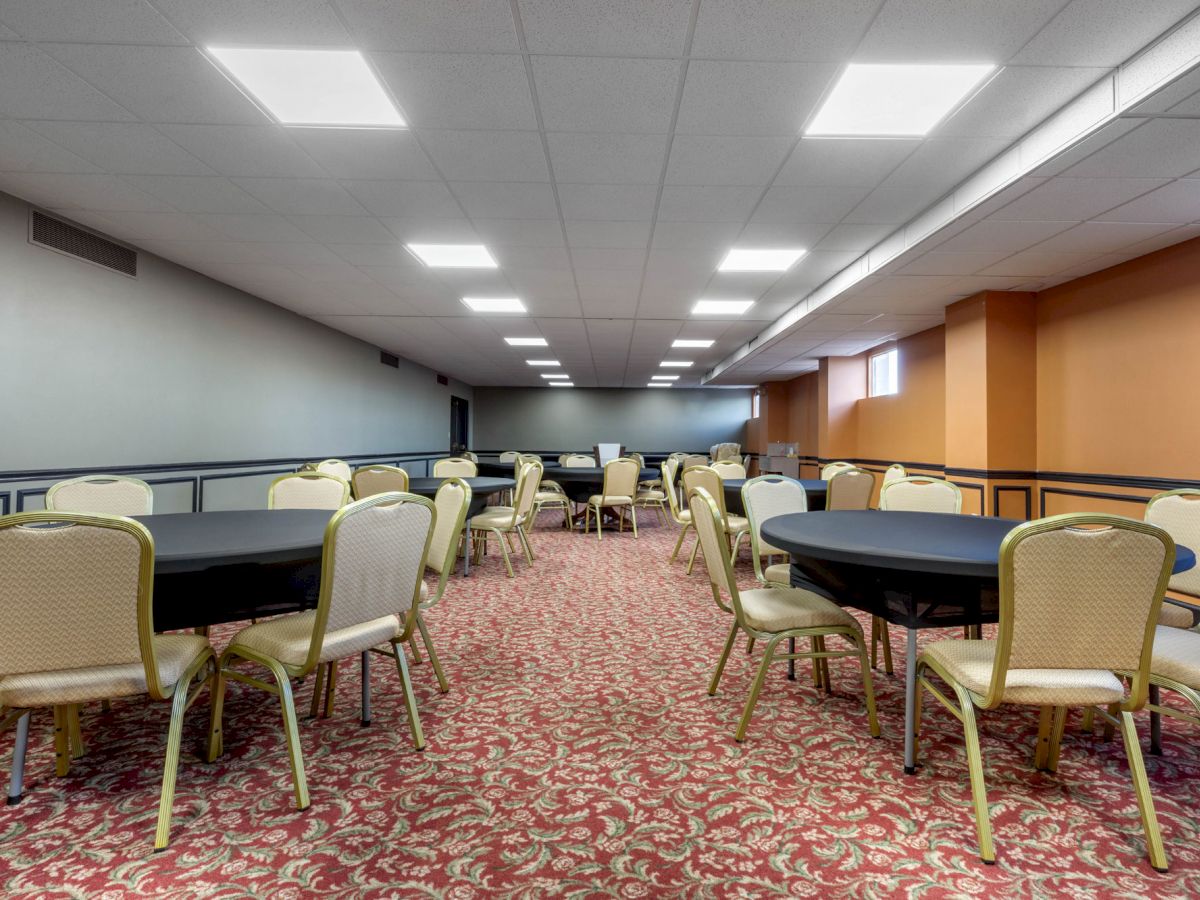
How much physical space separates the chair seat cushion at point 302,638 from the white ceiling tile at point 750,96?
8.68 feet

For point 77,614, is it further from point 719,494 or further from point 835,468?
point 835,468

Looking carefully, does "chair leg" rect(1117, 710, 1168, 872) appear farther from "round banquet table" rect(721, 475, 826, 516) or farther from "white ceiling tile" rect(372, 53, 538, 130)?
"round banquet table" rect(721, 475, 826, 516)

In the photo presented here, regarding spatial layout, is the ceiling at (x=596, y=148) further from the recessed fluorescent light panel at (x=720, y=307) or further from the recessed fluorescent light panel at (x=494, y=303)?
the recessed fluorescent light panel at (x=720, y=307)

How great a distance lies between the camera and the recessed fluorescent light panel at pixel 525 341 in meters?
9.04

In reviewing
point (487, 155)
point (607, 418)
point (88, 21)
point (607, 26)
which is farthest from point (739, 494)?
point (607, 418)

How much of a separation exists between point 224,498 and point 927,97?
22.4ft

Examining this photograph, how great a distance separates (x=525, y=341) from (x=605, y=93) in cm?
674

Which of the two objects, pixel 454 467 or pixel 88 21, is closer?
pixel 88 21

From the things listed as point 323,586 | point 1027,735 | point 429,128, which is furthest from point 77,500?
point 1027,735

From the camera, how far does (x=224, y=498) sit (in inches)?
238

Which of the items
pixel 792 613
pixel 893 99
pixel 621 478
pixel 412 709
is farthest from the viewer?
pixel 621 478

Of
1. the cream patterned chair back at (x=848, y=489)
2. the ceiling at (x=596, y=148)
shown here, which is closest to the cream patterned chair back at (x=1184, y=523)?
the ceiling at (x=596, y=148)

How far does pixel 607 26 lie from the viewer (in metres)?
2.26

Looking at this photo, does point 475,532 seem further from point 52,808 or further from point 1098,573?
point 1098,573
